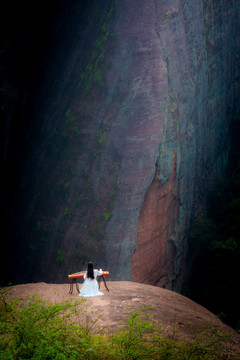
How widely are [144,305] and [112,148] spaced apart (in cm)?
539

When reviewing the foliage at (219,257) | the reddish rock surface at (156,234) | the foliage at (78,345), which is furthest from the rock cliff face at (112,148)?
the foliage at (78,345)

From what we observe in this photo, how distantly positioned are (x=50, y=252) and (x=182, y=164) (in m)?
5.75

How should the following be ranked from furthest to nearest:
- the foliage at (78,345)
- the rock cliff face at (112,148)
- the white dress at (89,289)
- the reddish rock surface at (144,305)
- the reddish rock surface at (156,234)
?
the reddish rock surface at (156,234)
the rock cliff face at (112,148)
the white dress at (89,289)
the reddish rock surface at (144,305)
the foliage at (78,345)

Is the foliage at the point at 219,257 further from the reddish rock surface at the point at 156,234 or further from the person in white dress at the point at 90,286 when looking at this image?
the person in white dress at the point at 90,286

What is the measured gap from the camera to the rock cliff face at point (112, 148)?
906 cm

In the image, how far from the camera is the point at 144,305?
195 inches

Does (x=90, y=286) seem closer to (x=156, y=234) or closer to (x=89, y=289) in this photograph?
(x=89, y=289)

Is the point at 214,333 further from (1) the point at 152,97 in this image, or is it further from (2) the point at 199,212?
(2) the point at 199,212

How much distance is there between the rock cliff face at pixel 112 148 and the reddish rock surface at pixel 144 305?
2.72 m

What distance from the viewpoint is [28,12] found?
442 inches

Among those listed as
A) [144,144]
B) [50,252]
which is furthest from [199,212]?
[50,252]

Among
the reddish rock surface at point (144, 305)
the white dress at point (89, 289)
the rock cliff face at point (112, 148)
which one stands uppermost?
the rock cliff face at point (112, 148)

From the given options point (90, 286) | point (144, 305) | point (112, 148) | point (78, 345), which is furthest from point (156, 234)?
point (78, 345)

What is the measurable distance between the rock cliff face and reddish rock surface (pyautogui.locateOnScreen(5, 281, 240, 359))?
2.72 metres
